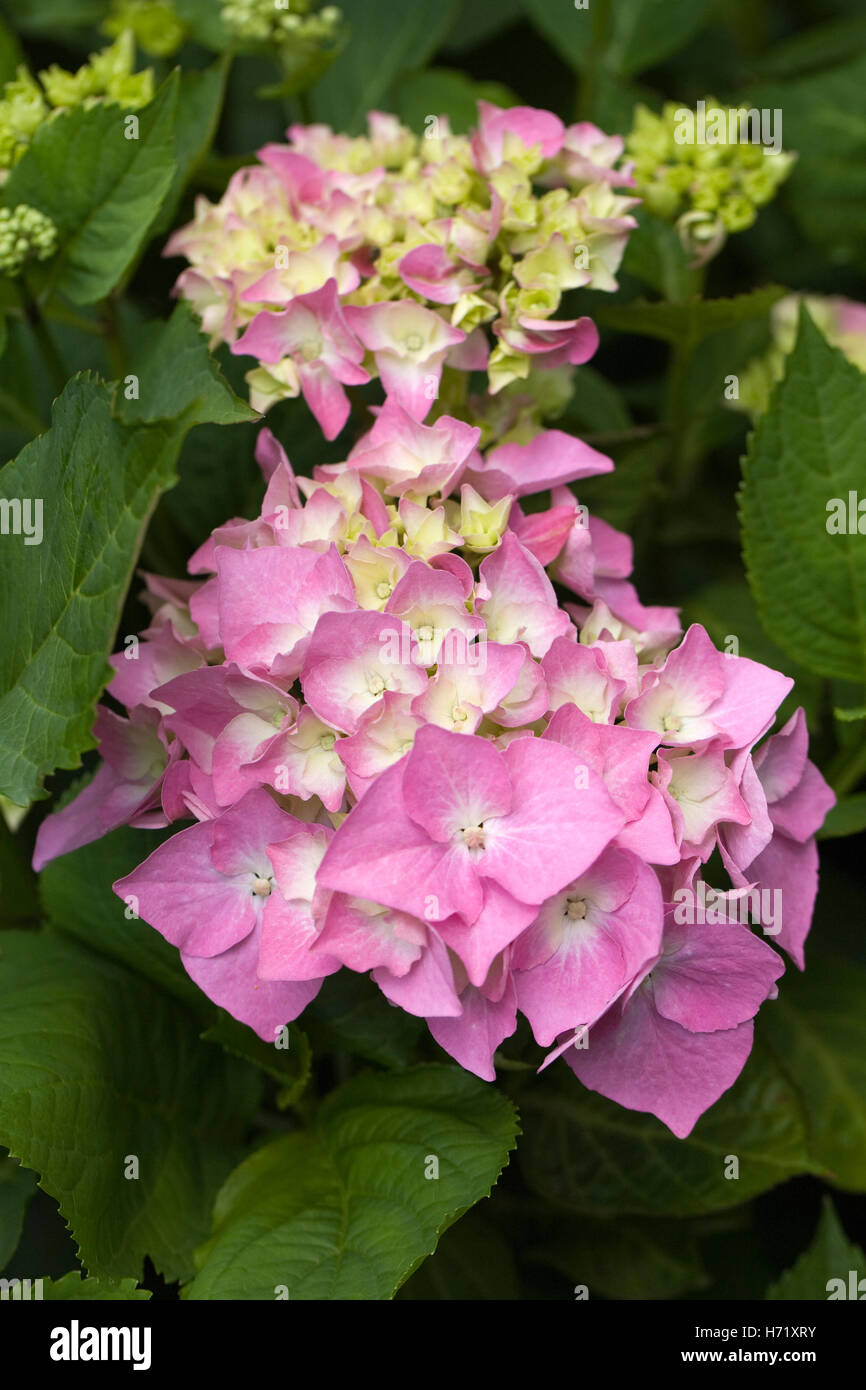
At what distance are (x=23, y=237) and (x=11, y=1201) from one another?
1.68 ft

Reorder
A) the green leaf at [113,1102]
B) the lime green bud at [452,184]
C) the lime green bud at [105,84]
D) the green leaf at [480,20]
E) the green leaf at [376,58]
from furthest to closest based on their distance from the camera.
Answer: the green leaf at [480,20] < the green leaf at [376,58] < the lime green bud at [105,84] < the lime green bud at [452,184] < the green leaf at [113,1102]

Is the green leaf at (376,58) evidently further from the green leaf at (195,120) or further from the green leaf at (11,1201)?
the green leaf at (11,1201)

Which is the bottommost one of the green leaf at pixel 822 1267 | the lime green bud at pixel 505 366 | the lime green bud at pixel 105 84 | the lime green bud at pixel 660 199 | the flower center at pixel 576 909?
the green leaf at pixel 822 1267

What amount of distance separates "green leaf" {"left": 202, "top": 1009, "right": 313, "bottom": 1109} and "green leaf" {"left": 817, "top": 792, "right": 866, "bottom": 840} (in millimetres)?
285

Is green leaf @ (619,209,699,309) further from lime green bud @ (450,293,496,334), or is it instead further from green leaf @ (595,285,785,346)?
lime green bud @ (450,293,496,334)

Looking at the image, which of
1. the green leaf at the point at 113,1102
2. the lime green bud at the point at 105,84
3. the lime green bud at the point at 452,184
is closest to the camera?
the green leaf at the point at 113,1102

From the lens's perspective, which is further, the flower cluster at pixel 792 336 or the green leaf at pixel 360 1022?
the flower cluster at pixel 792 336

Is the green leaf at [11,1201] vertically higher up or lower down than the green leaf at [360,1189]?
lower down

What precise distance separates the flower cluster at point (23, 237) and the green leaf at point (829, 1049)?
1.94 ft

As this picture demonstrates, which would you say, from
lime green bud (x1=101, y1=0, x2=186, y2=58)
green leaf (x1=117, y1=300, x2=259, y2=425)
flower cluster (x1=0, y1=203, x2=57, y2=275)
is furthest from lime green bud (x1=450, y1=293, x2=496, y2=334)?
lime green bud (x1=101, y1=0, x2=186, y2=58)

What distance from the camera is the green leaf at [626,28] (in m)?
0.98

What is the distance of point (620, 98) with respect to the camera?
96 centimetres

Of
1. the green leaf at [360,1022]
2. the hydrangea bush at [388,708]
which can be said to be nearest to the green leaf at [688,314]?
the hydrangea bush at [388,708]

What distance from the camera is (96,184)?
697mm
